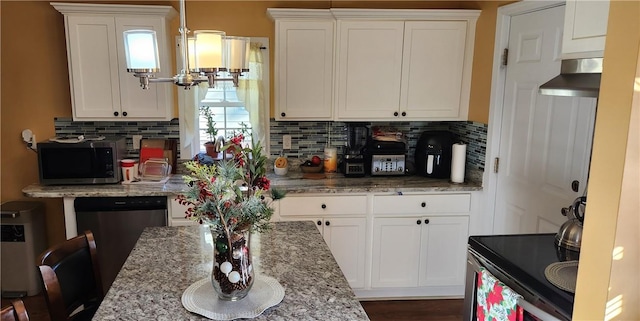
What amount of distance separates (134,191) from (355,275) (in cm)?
166

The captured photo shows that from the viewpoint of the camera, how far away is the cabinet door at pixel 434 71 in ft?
10.7

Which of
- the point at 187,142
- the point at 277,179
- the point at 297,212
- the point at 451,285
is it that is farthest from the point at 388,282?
the point at 187,142

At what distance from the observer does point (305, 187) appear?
3.12m

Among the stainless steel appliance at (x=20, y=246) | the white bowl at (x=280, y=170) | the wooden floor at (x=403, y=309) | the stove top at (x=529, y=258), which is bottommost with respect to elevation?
the wooden floor at (x=403, y=309)

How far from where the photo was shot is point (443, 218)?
3244mm

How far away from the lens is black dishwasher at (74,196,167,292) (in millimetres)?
2957

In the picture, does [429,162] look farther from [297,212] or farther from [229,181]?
[229,181]

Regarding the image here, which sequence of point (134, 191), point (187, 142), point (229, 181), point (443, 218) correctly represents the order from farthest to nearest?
point (187, 142)
point (443, 218)
point (134, 191)
point (229, 181)

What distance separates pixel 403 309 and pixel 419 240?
0.52m

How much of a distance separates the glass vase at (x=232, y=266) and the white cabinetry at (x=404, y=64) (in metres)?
2.02

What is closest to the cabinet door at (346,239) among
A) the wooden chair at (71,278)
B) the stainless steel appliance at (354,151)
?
the stainless steel appliance at (354,151)

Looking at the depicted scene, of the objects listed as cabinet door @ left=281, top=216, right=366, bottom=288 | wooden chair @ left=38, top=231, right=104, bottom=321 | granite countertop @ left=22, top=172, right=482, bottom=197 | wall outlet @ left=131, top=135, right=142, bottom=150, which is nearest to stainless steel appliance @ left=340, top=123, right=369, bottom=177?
granite countertop @ left=22, top=172, right=482, bottom=197

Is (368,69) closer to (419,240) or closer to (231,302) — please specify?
(419,240)

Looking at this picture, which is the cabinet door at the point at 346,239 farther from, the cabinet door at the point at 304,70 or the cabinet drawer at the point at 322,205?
the cabinet door at the point at 304,70
